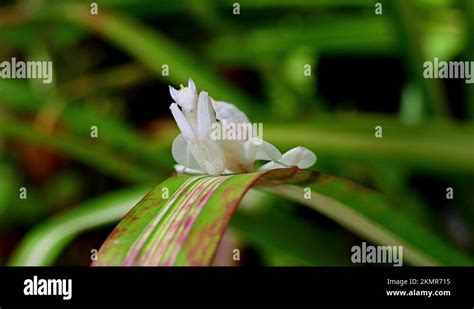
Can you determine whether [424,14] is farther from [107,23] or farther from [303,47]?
[107,23]

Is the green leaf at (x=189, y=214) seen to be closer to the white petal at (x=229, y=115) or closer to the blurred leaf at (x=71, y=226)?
the white petal at (x=229, y=115)

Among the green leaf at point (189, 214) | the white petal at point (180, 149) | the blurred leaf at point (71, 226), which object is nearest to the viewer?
the green leaf at point (189, 214)

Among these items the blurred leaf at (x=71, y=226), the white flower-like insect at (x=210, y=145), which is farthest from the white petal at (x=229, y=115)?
the blurred leaf at (x=71, y=226)

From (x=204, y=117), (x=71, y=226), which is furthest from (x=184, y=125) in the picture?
(x=71, y=226)

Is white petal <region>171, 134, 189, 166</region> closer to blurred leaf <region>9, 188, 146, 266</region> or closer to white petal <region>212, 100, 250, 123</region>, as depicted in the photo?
white petal <region>212, 100, 250, 123</region>

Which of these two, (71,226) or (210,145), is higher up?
(210,145)

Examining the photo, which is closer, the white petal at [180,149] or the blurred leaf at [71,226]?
the white petal at [180,149]

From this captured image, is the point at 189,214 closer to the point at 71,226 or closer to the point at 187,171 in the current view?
the point at 187,171

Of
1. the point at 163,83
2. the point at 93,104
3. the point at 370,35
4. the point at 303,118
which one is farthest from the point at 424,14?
the point at 93,104

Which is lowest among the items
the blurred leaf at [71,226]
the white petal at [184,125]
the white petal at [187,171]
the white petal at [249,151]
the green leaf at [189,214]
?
the blurred leaf at [71,226]
